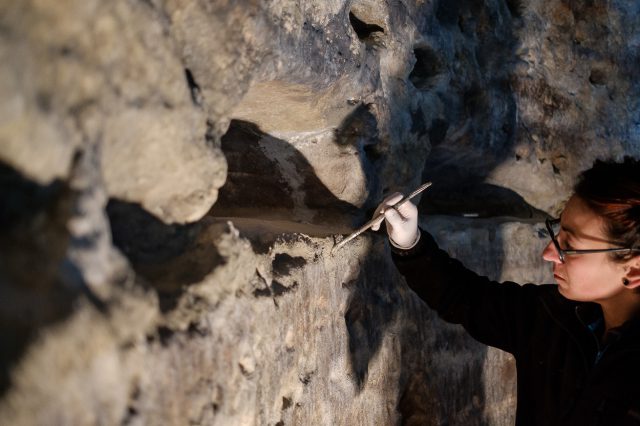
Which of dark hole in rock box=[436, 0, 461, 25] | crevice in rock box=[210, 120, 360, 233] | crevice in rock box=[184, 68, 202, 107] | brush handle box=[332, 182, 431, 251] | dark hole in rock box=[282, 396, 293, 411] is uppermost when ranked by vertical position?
dark hole in rock box=[436, 0, 461, 25]

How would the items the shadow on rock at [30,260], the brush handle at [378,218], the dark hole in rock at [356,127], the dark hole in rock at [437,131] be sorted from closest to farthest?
1. the shadow on rock at [30,260]
2. the brush handle at [378,218]
3. the dark hole in rock at [356,127]
4. the dark hole in rock at [437,131]

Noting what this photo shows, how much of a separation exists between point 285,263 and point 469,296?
0.50 metres

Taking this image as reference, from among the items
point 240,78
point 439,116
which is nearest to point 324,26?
point 240,78

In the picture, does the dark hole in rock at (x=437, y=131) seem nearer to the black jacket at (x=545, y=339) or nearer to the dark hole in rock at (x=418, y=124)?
the dark hole in rock at (x=418, y=124)

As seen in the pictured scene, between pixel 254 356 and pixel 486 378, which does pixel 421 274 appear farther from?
pixel 486 378

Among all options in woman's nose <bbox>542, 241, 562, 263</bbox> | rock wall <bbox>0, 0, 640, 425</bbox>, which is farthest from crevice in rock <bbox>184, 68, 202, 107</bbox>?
woman's nose <bbox>542, 241, 562, 263</bbox>

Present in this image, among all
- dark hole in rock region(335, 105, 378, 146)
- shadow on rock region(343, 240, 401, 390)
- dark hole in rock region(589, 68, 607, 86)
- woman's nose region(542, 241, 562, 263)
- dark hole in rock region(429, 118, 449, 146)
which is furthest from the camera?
dark hole in rock region(589, 68, 607, 86)

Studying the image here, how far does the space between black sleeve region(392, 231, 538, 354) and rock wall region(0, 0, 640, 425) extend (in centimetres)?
16

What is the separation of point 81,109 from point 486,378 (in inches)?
66.2

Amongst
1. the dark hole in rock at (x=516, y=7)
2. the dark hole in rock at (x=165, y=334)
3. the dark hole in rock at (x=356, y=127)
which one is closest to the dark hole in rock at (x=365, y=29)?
the dark hole in rock at (x=356, y=127)

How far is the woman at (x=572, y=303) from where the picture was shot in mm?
1214

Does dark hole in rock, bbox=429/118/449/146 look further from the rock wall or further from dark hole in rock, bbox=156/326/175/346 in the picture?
dark hole in rock, bbox=156/326/175/346

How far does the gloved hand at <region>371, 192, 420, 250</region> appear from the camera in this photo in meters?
1.44

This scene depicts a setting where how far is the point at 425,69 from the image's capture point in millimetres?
2074
